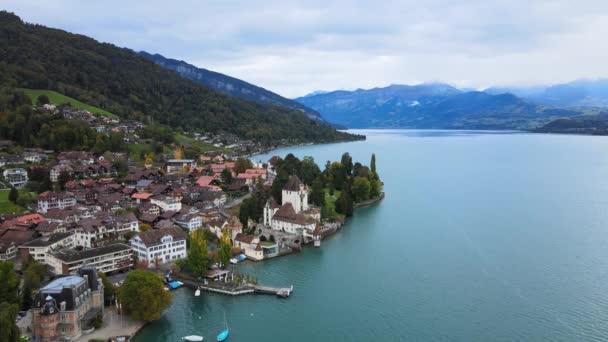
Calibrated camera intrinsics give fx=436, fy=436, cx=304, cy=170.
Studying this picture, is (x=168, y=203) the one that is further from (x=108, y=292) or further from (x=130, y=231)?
(x=108, y=292)

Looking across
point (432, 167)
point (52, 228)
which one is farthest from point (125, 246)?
point (432, 167)

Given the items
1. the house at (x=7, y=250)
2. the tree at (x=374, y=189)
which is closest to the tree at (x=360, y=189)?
the tree at (x=374, y=189)

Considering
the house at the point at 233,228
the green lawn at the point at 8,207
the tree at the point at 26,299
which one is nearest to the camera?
the tree at the point at 26,299

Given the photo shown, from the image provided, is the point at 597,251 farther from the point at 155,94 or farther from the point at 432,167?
the point at 155,94

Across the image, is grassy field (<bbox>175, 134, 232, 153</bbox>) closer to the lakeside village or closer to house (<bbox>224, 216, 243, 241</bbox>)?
the lakeside village

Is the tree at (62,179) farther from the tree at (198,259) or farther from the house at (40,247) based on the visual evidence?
the tree at (198,259)

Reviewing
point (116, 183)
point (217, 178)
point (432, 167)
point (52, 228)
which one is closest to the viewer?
point (52, 228)
